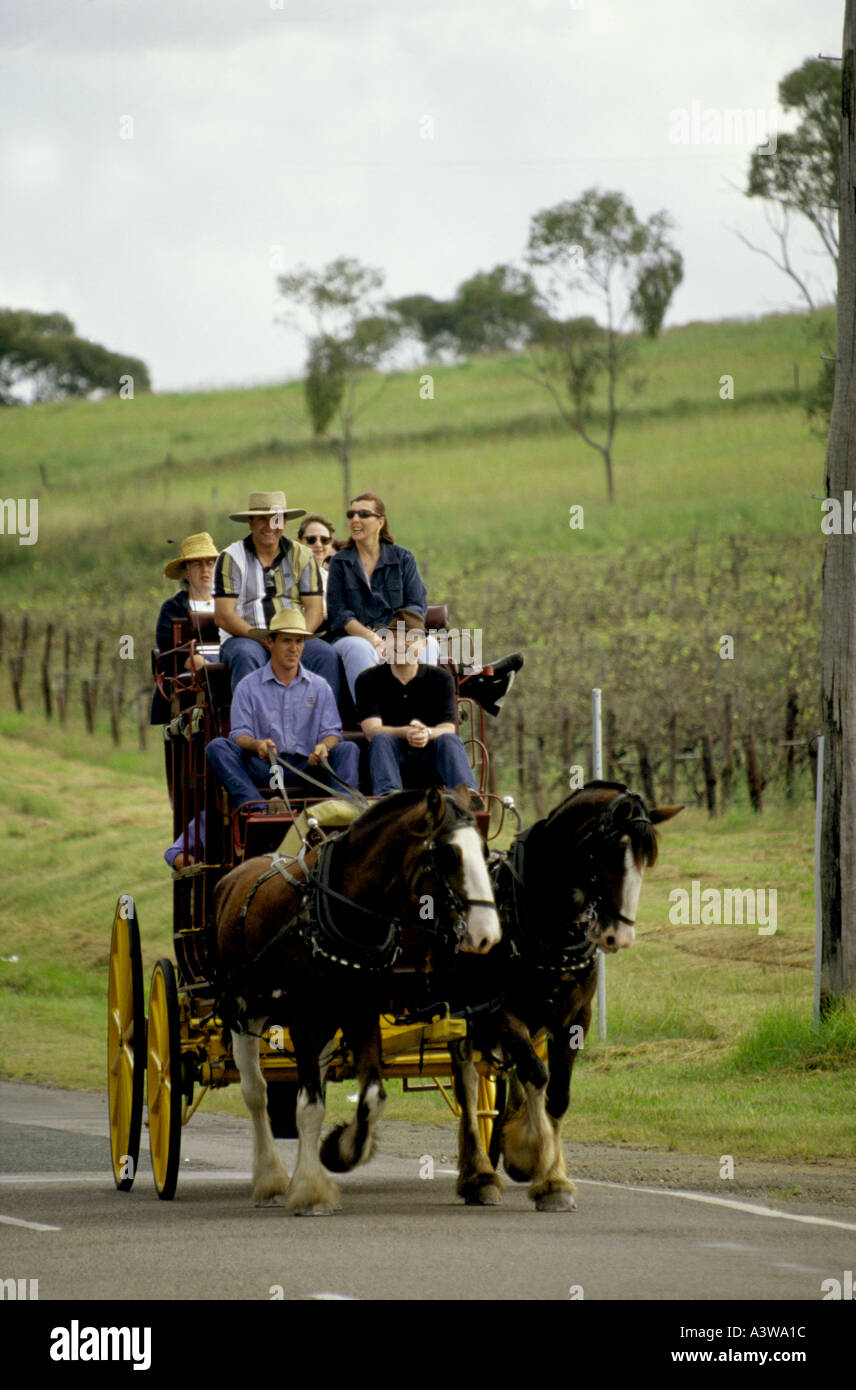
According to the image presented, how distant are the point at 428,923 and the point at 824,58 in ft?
25.8

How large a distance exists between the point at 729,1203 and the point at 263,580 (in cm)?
424

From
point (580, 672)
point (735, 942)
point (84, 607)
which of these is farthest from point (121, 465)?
point (735, 942)

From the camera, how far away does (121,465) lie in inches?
2945

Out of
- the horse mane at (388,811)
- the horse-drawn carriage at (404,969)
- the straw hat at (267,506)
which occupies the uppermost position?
the straw hat at (267,506)

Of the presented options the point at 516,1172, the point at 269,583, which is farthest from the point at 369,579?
the point at 516,1172

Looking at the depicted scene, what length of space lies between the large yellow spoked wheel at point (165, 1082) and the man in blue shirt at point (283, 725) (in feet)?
3.42

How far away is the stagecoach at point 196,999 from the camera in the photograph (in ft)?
32.1

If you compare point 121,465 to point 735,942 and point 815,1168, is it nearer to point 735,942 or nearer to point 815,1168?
point 735,942

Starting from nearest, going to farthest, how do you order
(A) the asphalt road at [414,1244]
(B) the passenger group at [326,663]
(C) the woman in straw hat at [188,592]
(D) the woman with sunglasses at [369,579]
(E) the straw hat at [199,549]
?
1. (A) the asphalt road at [414,1244]
2. (B) the passenger group at [326,663]
3. (D) the woman with sunglasses at [369,579]
4. (C) the woman in straw hat at [188,592]
5. (E) the straw hat at [199,549]

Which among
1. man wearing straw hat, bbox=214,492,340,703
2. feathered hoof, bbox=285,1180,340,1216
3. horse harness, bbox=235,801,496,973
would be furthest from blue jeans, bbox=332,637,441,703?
feathered hoof, bbox=285,1180,340,1216

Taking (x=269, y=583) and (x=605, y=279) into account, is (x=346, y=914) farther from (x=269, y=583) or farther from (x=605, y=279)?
(x=605, y=279)

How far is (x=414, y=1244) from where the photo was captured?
7906 millimetres

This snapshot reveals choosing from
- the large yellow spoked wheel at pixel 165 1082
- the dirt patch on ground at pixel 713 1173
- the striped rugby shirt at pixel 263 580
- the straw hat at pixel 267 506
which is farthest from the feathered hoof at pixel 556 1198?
the straw hat at pixel 267 506

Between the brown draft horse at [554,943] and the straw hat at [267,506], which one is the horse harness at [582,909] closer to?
the brown draft horse at [554,943]
